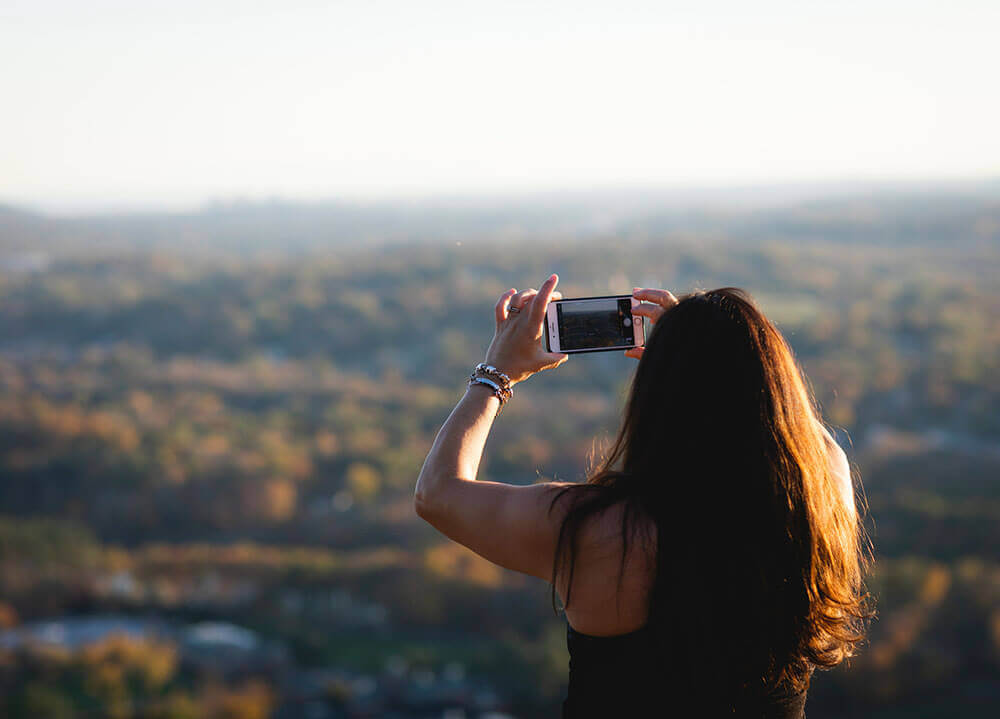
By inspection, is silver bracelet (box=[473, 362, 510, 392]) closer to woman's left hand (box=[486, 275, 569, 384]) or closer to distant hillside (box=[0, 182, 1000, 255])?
woman's left hand (box=[486, 275, 569, 384])

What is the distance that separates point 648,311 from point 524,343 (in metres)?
0.28

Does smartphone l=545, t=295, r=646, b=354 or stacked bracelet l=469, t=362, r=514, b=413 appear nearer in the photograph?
stacked bracelet l=469, t=362, r=514, b=413

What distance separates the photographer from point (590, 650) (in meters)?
1.30

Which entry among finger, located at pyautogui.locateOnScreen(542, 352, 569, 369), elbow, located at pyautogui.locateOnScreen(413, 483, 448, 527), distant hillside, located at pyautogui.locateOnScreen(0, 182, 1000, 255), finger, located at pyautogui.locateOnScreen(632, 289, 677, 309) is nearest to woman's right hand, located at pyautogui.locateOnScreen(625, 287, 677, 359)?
finger, located at pyautogui.locateOnScreen(632, 289, 677, 309)

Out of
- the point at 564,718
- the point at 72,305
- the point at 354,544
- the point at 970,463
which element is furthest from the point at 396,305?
the point at 564,718

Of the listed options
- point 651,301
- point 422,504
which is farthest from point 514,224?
point 422,504

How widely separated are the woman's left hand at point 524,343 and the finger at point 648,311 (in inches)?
8.1

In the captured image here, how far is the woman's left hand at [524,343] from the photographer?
1.43 metres

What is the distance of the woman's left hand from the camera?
1.43m

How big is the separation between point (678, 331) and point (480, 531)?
0.44 metres

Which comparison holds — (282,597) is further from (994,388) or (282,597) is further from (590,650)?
(994,388)

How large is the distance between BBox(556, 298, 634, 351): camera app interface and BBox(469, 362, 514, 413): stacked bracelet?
0.19 metres

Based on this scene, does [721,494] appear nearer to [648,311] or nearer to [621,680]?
[621,680]

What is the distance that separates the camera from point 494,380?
4.65 feet
